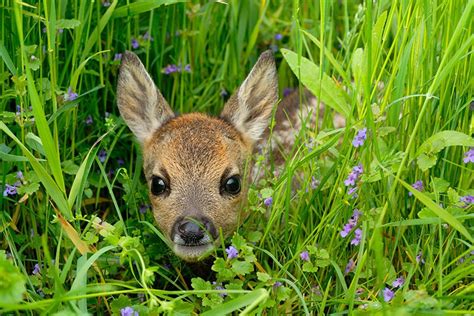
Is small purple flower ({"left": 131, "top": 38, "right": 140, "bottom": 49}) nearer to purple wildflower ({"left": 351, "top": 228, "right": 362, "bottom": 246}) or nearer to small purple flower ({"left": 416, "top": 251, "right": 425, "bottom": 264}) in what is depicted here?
purple wildflower ({"left": 351, "top": 228, "right": 362, "bottom": 246})

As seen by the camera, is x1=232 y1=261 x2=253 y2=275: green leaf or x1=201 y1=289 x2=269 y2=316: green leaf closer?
x1=201 y1=289 x2=269 y2=316: green leaf

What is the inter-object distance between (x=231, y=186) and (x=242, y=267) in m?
1.17

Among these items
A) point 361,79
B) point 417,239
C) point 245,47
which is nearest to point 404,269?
point 417,239

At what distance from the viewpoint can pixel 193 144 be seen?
15.8 feet

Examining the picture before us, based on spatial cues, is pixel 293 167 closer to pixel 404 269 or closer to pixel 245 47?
pixel 404 269

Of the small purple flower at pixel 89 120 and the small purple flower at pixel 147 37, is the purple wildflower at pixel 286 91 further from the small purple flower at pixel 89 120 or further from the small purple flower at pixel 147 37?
the small purple flower at pixel 89 120

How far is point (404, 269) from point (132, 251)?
1.26 m

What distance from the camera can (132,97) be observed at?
16.9 ft

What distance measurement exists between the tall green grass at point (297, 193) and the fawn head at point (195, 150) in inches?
6.0

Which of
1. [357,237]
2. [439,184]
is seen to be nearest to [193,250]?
[357,237]

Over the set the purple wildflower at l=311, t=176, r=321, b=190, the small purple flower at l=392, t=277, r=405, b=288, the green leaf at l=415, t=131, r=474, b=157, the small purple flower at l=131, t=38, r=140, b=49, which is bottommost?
the small purple flower at l=392, t=277, r=405, b=288

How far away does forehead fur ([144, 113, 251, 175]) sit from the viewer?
4.76m

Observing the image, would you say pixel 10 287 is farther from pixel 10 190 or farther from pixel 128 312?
pixel 10 190

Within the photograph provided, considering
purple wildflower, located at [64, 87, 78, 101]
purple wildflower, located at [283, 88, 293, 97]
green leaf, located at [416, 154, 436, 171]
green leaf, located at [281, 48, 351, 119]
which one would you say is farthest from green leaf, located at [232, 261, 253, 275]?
purple wildflower, located at [283, 88, 293, 97]
